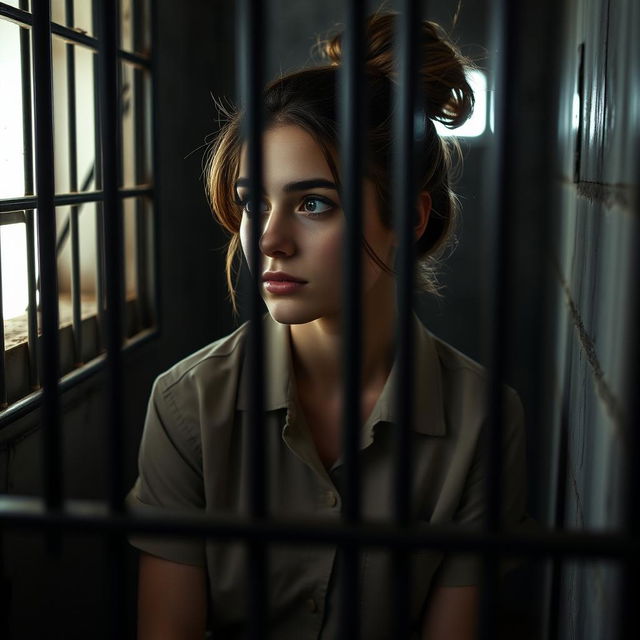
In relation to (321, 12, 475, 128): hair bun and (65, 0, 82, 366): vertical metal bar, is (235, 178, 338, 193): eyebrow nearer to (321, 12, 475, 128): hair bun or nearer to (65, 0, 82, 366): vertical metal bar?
(321, 12, 475, 128): hair bun

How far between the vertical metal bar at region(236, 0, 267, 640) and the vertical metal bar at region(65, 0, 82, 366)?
125cm

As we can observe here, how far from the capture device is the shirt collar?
1.15 m

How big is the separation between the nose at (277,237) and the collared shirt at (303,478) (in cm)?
21

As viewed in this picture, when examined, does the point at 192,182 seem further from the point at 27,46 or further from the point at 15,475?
the point at 15,475

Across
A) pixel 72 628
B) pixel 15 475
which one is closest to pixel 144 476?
pixel 15 475

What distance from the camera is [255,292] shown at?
0.56 meters

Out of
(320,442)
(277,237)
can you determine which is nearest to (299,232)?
(277,237)

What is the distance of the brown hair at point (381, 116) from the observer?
1149 mm

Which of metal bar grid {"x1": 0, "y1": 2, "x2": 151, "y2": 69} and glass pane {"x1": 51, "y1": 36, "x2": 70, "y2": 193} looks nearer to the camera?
metal bar grid {"x1": 0, "y1": 2, "x2": 151, "y2": 69}

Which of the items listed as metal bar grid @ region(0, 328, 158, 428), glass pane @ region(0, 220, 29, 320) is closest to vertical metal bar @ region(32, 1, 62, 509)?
metal bar grid @ region(0, 328, 158, 428)

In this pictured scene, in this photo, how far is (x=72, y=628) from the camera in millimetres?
1578

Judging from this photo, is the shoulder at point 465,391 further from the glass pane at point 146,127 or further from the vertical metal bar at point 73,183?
the glass pane at point 146,127

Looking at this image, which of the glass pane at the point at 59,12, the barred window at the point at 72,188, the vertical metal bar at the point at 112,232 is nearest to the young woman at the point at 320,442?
the barred window at the point at 72,188

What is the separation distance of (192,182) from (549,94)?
3.72 ft
